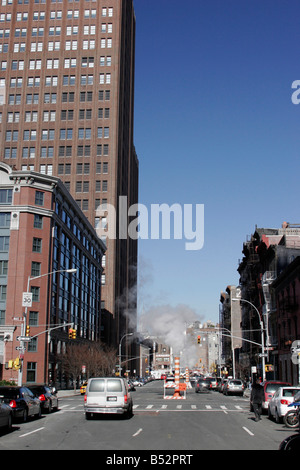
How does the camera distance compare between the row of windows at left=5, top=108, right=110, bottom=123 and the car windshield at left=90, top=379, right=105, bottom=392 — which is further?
the row of windows at left=5, top=108, right=110, bottom=123

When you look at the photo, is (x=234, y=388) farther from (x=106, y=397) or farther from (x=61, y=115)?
(x=61, y=115)

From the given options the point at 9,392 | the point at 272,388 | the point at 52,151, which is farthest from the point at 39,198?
the point at 9,392

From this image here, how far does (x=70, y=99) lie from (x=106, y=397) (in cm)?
9742

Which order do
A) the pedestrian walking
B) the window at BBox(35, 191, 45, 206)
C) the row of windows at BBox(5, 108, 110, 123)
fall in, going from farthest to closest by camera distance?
the row of windows at BBox(5, 108, 110, 123) < the window at BBox(35, 191, 45, 206) < the pedestrian walking

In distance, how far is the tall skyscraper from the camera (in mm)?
108438

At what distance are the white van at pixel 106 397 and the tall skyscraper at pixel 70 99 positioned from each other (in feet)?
280

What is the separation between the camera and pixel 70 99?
11162cm

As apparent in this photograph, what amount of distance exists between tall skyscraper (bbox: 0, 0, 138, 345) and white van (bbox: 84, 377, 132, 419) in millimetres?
85310

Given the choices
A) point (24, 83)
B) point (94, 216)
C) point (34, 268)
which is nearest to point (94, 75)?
point (24, 83)

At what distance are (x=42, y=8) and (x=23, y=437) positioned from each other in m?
114

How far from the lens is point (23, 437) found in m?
16.8

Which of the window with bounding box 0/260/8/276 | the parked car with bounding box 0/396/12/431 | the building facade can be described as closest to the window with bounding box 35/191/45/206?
the building facade

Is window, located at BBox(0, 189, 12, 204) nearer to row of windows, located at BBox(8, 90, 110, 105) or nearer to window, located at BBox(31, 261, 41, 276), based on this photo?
window, located at BBox(31, 261, 41, 276)

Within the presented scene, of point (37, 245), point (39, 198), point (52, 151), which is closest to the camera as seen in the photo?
point (37, 245)
